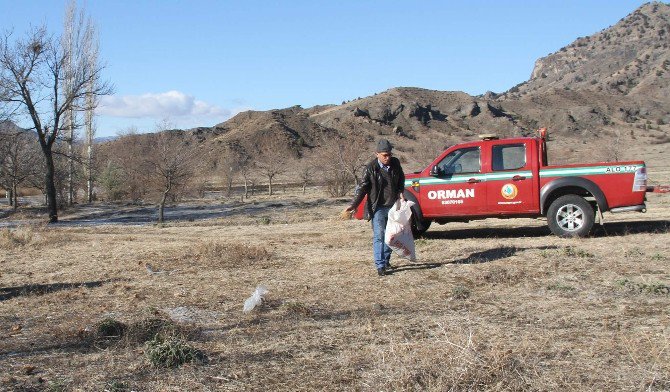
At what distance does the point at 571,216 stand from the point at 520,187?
1.00m

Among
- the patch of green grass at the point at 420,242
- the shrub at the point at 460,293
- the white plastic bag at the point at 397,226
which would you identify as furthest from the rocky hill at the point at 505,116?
the shrub at the point at 460,293

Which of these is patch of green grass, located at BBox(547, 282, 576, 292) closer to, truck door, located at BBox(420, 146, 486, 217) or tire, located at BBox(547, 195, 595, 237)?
tire, located at BBox(547, 195, 595, 237)

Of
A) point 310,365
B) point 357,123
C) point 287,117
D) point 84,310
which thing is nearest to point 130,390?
point 310,365

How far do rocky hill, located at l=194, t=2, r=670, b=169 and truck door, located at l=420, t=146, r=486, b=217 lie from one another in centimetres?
6460

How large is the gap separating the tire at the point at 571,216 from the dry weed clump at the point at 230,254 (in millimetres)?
5021

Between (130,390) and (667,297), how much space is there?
5218mm

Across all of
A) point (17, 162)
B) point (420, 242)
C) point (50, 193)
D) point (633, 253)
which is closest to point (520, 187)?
point (420, 242)

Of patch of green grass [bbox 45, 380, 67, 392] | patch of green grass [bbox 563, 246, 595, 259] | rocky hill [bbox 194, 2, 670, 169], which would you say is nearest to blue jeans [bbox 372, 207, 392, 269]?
patch of green grass [bbox 563, 246, 595, 259]

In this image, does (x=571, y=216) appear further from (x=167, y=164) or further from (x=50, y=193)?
(x=50, y=193)

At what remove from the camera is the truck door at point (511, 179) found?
11.2 m

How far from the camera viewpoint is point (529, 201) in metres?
11.2

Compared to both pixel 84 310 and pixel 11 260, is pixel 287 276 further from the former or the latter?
pixel 11 260

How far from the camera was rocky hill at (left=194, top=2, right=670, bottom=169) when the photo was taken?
8612cm

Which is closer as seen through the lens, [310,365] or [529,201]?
[310,365]
